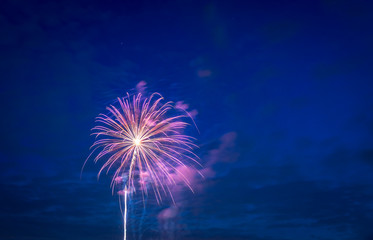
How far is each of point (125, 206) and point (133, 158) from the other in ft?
21.3

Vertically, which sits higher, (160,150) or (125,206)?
(160,150)

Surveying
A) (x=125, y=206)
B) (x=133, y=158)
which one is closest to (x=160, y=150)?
(x=133, y=158)

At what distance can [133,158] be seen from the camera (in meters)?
32.0

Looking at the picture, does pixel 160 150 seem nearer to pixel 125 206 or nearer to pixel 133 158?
pixel 133 158

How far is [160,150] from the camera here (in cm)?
2956

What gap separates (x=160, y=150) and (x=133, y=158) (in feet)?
16.7

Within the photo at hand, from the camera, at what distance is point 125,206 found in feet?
98.1

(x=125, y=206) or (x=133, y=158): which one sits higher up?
(x=133, y=158)

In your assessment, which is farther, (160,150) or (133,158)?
(133,158)

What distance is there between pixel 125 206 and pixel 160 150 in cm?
897

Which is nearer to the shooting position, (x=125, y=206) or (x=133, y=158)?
(x=125, y=206)
